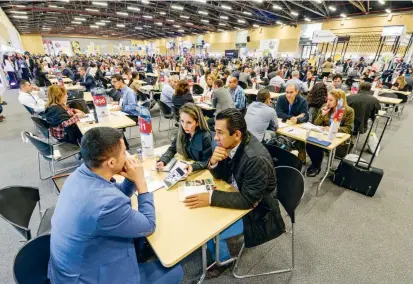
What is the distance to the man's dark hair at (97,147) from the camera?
3.32 feet

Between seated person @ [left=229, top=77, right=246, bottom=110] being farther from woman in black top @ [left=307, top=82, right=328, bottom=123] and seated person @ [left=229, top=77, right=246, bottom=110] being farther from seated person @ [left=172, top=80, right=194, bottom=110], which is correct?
woman in black top @ [left=307, top=82, right=328, bottom=123]

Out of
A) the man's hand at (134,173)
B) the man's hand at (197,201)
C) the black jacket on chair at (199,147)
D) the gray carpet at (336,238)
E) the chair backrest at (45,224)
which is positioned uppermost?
the man's hand at (134,173)

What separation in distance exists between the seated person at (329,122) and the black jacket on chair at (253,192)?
214cm

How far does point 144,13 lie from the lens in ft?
60.0

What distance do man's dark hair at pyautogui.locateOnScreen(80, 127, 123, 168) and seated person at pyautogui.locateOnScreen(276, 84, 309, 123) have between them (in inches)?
122

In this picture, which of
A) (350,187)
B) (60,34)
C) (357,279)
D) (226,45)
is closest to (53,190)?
(357,279)

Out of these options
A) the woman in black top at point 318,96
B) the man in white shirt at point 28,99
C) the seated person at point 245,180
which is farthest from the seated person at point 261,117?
the man in white shirt at point 28,99

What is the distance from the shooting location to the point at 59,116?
306 cm

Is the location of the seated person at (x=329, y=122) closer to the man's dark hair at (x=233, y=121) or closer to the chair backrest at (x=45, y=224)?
the man's dark hair at (x=233, y=121)

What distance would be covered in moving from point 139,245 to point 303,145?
9.39 feet

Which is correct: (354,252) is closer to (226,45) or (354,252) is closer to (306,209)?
(306,209)

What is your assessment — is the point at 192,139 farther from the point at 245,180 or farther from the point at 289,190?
the point at 289,190

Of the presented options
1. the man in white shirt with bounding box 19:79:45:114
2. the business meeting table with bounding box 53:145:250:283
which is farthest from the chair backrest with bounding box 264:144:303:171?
the man in white shirt with bounding box 19:79:45:114

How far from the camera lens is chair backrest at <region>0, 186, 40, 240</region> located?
1341mm
